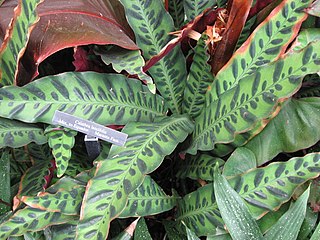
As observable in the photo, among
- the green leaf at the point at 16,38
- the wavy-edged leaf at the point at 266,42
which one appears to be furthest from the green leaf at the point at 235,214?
Answer: the green leaf at the point at 16,38

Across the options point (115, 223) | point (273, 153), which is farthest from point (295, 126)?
point (115, 223)

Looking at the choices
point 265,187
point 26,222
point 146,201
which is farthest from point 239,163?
point 26,222

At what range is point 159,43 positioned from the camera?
1.03 metres

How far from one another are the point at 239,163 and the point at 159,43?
1.04 feet

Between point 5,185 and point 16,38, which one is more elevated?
point 16,38

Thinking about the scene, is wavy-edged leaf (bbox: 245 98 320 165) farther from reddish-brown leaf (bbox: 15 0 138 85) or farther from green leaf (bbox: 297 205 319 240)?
reddish-brown leaf (bbox: 15 0 138 85)

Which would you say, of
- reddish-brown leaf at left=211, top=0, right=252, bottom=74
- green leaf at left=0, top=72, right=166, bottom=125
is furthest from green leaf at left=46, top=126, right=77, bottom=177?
reddish-brown leaf at left=211, top=0, right=252, bottom=74

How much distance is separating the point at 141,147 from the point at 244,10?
343 mm

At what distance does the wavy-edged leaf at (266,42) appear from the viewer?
0.91 meters

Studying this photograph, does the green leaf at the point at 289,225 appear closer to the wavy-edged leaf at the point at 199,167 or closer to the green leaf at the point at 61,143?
the wavy-edged leaf at the point at 199,167

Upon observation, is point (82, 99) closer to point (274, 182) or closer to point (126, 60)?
point (126, 60)

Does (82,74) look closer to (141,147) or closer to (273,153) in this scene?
(141,147)

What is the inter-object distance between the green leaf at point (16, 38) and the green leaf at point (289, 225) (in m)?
0.56

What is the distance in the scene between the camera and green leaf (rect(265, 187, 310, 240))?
2.66 ft
